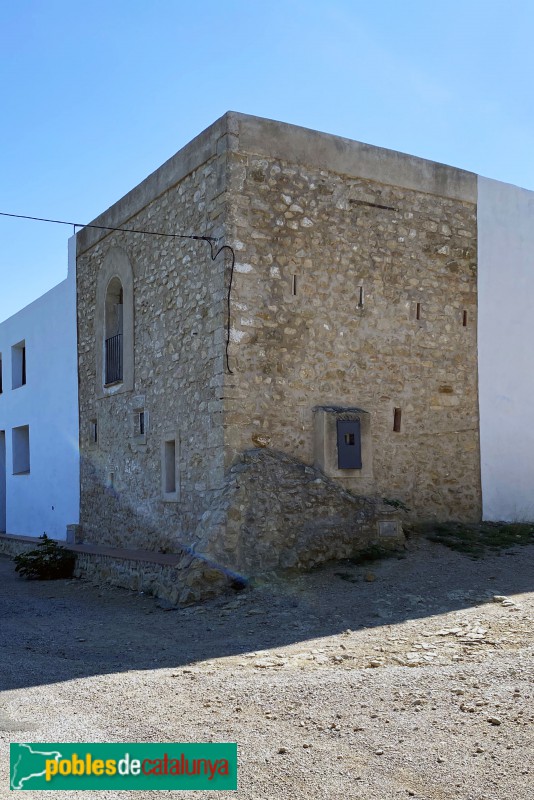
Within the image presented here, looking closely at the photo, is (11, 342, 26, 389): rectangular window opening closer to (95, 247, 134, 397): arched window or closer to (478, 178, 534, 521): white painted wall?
(95, 247, 134, 397): arched window

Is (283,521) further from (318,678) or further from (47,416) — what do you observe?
(47,416)

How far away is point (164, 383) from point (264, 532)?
297 cm

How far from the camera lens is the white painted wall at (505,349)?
11703 mm

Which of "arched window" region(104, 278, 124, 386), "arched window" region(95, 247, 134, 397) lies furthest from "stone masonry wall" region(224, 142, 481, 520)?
"arched window" region(104, 278, 124, 386)

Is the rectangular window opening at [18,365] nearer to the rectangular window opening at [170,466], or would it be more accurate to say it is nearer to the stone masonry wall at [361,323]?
the rectangular window opening at [170,466]

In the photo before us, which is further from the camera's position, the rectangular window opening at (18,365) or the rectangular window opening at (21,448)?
the rectangular window opening at (18,365)

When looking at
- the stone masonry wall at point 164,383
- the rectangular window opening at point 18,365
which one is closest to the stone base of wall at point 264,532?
the stone masonry wall at point 164,383

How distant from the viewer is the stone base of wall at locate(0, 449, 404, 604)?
8531mm

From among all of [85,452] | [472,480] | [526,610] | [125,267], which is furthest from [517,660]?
[85,452]

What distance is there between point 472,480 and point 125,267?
610 centimetres

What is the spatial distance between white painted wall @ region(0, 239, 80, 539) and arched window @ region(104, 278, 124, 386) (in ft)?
4.95

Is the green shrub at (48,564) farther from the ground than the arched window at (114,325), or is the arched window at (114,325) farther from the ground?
the arched window at (114,325)

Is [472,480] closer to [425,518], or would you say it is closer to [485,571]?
[425,518]

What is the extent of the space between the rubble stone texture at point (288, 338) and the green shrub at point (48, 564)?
2.57ft
